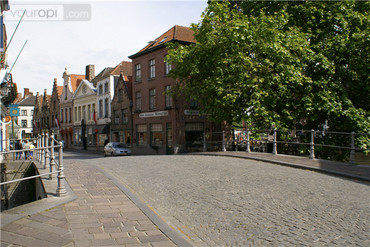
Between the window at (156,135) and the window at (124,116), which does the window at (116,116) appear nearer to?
the window at (124,116)

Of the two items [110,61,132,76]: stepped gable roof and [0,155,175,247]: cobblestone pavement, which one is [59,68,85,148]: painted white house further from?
[0,155,175,247]: cobblestone pavement

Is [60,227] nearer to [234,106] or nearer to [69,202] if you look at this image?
[69,202]

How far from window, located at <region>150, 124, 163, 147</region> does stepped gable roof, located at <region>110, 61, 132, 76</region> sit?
11231 mm

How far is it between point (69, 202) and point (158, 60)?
26.2m

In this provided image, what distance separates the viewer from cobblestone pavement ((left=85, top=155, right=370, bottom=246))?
4.62m

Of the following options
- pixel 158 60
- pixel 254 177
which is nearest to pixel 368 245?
pixel 254 177

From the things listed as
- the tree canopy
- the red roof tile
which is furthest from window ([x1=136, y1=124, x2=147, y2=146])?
the red roof tile

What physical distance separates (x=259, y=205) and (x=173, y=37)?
26111 millimetres

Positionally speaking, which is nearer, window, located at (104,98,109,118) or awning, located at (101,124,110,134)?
awning, located at (101,124,110,134)

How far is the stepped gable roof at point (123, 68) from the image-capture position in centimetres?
4009

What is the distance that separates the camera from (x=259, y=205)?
6176 mm

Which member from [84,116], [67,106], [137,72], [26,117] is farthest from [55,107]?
[137,72]

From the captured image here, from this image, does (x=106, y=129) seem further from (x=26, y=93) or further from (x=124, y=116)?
(x=26, y=93)

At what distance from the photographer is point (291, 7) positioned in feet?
60.7
